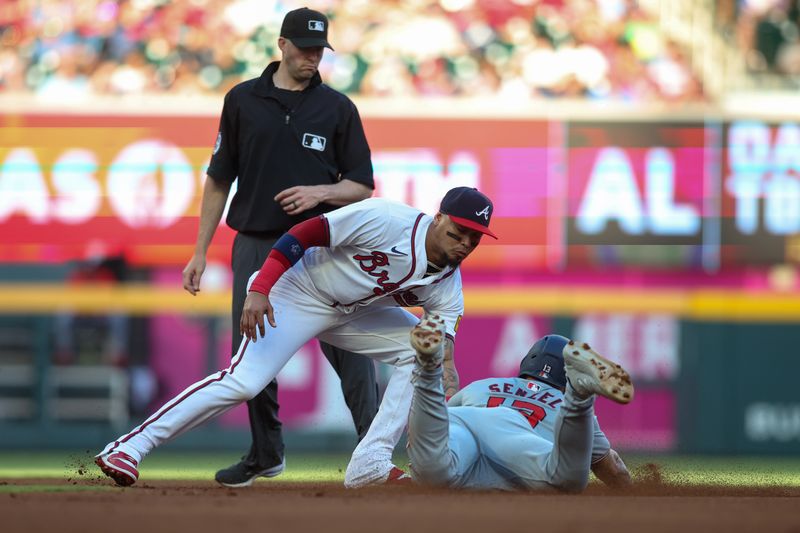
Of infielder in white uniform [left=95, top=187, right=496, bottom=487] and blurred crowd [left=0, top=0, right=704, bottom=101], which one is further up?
blurred crowd [left=0, top=0, right=704, bottom=101]

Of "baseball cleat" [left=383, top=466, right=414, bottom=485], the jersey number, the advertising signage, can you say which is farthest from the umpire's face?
the advertising signage

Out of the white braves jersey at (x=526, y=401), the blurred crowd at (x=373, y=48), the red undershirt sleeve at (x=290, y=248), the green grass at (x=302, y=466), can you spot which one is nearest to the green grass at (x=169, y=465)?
the green grass at (x=302, y=466)

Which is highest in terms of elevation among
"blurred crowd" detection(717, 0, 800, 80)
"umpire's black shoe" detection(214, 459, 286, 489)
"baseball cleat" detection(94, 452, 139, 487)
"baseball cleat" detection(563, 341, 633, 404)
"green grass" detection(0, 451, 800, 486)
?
"blurred crowd" detection(717, 0, 800, 80)

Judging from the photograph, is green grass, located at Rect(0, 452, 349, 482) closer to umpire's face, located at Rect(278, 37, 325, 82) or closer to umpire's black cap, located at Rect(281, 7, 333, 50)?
umpire's face, located at Rect(278, 37, 325, 82)

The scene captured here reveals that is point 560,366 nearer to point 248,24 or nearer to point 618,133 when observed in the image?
point 618,133

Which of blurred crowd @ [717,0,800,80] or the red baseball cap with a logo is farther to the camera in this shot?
blurred crowd @ [717,0,800,80]

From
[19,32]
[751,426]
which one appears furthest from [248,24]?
[751,426]

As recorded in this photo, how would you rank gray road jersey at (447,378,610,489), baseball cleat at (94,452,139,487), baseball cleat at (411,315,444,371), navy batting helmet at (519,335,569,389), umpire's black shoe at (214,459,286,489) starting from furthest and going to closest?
1. umpire's black shoe at (214,459,286,489)
2. navy batting helmet at (519,335,569,389)
3. gray road jersey at (447,378,610,489)
4. baseball cleat at (94,452,139,487)
5. baseball cleat at (411,315,444,371)

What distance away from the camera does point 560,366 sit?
4.86 metres

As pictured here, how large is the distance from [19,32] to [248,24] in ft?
6.48

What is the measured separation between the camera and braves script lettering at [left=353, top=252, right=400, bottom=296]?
4523 millimetres

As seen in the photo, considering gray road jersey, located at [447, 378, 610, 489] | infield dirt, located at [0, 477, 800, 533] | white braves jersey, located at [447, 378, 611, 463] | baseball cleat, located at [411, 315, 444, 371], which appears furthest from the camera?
white braves jersey, located at [447, 378, 611, 463]

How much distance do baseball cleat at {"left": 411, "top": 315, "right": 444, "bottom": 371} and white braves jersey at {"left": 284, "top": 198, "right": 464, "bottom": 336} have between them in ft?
1.70

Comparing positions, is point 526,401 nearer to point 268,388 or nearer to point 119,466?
point 268,388
